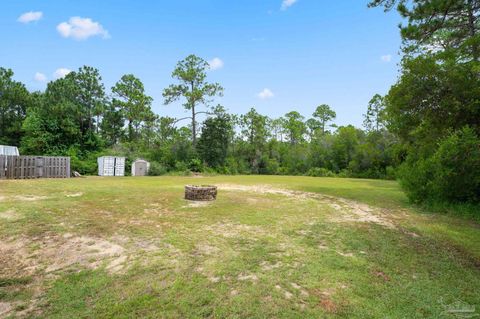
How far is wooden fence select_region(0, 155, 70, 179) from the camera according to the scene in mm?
12484

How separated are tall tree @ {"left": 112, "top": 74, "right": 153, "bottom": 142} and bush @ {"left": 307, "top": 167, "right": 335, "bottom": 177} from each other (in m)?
18.4

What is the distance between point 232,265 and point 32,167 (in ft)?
51.5

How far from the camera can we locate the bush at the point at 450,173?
5.50 metres

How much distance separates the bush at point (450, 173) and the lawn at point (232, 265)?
132 cm

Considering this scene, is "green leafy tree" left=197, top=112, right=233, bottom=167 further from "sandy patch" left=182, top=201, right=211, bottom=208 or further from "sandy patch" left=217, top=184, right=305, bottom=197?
"sandy patch" left=182, top=201, right=211, bottom=208

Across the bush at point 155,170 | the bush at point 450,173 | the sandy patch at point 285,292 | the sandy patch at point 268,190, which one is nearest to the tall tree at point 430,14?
the bush at point 450,173

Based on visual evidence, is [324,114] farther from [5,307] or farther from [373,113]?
[5,307]

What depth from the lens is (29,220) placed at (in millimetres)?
4602

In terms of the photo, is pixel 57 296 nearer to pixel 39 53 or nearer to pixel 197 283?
pixel 197 283

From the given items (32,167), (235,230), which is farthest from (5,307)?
(32,167)

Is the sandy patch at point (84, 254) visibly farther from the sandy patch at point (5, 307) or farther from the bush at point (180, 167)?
the bush at point (180, 167)

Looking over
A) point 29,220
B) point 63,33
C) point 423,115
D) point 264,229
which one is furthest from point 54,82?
point 423,115

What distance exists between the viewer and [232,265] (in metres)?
2.94

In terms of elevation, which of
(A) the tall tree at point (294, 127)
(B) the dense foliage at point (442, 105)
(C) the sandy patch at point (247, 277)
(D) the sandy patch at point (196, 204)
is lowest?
(C) the sandy patch at point (247, 277)
